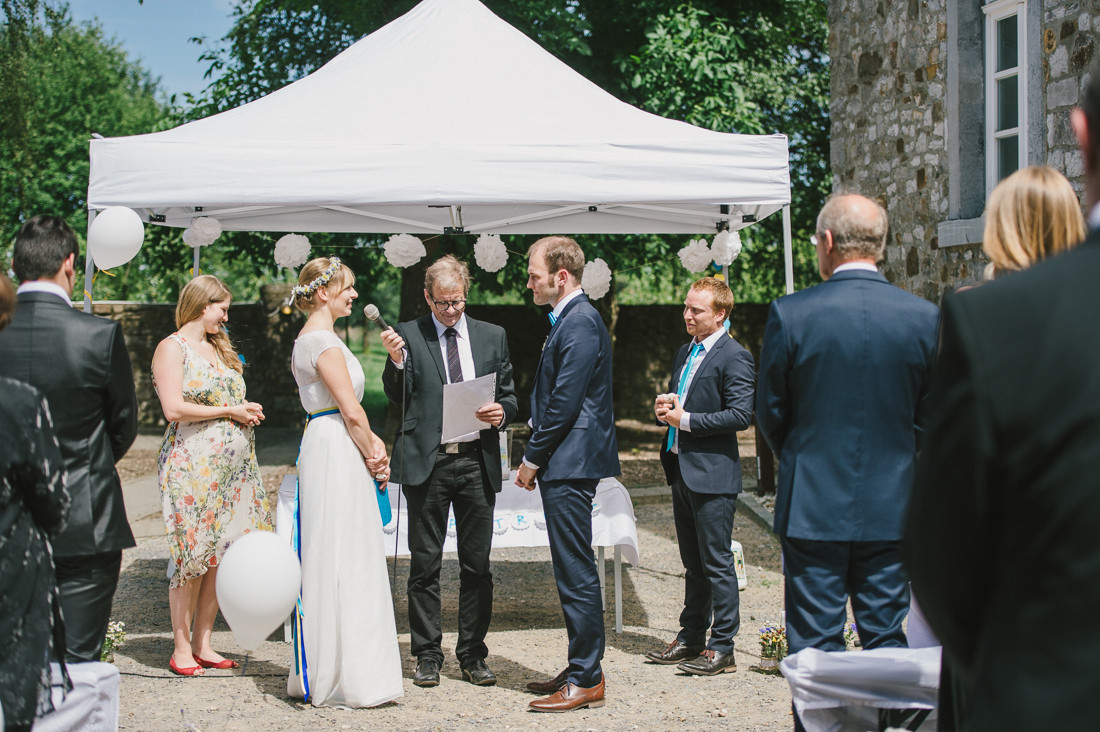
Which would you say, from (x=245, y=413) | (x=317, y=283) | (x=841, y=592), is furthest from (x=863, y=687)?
(x=245, y=413)

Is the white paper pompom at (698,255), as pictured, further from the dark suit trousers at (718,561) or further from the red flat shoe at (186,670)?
the red flat shoe at (186,670)

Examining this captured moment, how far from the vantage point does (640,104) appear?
11.5 meters

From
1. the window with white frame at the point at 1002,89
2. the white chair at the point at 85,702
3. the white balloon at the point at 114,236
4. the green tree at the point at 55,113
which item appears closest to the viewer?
the white chair at the point at 85,702

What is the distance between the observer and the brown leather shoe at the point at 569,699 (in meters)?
4.02

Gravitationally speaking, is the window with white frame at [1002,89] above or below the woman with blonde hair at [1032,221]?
above

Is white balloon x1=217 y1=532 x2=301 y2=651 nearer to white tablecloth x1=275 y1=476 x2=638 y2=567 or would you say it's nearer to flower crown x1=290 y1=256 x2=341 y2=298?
flower crown x1=290 y1=256 x2=341 y2=298

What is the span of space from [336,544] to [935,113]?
556cm

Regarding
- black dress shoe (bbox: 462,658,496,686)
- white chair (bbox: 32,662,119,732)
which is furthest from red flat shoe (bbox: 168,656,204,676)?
white chair (bbox: 32,662,119,732)

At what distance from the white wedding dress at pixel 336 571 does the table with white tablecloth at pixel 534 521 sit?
0.84 metres

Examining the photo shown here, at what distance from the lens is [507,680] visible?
4496 millimetres

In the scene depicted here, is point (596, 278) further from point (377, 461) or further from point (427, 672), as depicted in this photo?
point (427, 672)

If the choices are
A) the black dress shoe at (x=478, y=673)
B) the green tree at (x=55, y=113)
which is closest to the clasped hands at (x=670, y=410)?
the black dress shoe at (x=478, y=673)

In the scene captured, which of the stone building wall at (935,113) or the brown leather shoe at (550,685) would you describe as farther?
the stone building wall at (935,113)

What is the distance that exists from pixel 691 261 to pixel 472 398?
232 centimetres
